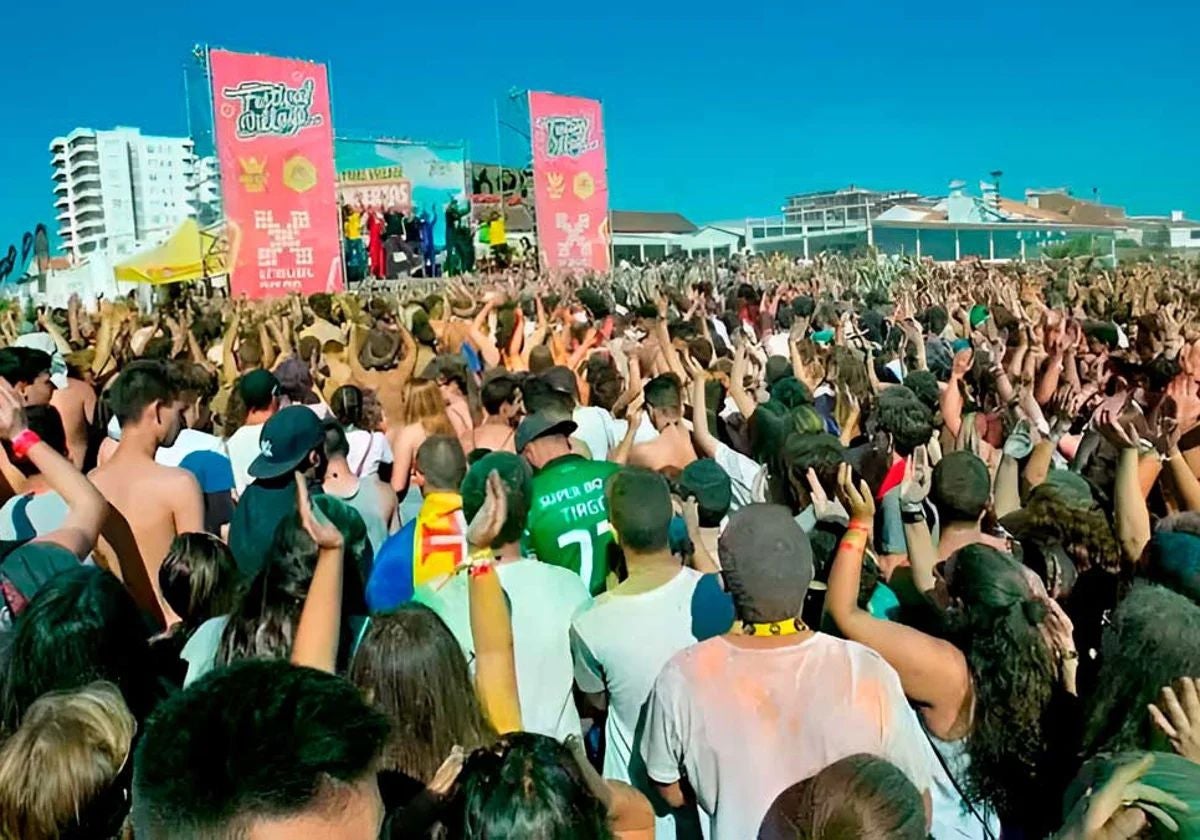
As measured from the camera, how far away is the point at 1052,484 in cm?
369

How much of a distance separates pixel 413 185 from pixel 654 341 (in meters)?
34.0

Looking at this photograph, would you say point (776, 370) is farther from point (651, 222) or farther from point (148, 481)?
point (651, 222)

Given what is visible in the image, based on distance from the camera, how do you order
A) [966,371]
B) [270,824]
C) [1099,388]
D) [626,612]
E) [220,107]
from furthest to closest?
1. [220,107]
2. [966,371]
3. [1099,388]
4. [626,612]
5. [270,824]

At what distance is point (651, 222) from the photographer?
3120 inches

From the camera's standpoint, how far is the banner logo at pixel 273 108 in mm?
18594

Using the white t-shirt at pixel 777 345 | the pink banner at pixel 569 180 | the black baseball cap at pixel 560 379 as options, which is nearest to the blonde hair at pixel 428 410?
the black baseball cap at pixel 560 379

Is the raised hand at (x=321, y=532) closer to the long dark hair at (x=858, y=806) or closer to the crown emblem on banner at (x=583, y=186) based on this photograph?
the long dark hair at (x=858, y=806)

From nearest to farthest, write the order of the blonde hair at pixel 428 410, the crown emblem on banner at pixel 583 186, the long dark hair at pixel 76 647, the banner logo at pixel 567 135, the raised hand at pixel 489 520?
1. the long dark hair at pixel 76 647
2. the raised hand at pixel 489 520
3. the blonde hair at pixel 428 410
4. the banner logo at pixel 567 135
5. the crown emblem on banner at pixel 583 186

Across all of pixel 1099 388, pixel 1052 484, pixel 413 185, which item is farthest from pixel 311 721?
pixel 413 185

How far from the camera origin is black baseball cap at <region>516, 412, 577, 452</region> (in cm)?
460

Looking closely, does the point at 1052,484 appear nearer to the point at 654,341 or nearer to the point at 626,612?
the point at 626,612

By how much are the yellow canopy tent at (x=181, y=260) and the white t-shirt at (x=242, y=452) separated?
18.8 m

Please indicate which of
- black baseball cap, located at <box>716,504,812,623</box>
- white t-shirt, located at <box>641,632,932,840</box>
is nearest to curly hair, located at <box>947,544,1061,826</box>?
white t-shirt, located at <box>641,632,932,840</box>

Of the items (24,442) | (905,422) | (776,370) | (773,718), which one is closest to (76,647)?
A: (24,442)
